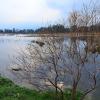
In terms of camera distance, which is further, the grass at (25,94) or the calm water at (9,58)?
the calm water at (9,58)

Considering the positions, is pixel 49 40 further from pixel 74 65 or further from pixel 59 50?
pixel 74 65

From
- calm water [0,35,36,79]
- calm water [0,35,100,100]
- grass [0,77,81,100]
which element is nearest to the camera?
grass [0,77,81,100]

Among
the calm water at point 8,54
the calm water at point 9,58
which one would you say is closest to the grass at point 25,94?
the calm water at point 9,58

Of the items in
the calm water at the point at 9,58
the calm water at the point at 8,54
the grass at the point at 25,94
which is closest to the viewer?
the grass at the point at 25,94

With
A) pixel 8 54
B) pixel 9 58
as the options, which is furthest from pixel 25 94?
pixel 8 54

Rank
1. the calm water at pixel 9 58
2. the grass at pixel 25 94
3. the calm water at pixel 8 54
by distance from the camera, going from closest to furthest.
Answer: the grass at pixel 25 94 < the calm water at pixel 9 58 < the calm water at pixel 8 54

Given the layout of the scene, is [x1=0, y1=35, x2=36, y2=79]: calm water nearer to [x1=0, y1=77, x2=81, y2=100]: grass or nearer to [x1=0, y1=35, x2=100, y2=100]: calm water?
[x1=0, y1=35, x2=100, y2=100]: calm water

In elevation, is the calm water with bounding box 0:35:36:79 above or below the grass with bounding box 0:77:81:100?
below

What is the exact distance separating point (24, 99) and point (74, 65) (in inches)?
101

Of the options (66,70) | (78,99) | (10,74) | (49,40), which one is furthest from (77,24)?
(10,74)

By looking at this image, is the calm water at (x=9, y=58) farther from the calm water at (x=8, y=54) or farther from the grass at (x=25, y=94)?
the grass at (x=25, y=94)

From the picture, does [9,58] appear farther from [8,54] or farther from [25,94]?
[25,94]

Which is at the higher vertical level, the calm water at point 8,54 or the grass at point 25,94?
the grass at point 25,94

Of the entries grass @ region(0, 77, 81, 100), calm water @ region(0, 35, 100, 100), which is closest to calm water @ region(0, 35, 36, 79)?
calm water @ region(0, 35, 100, 100)
